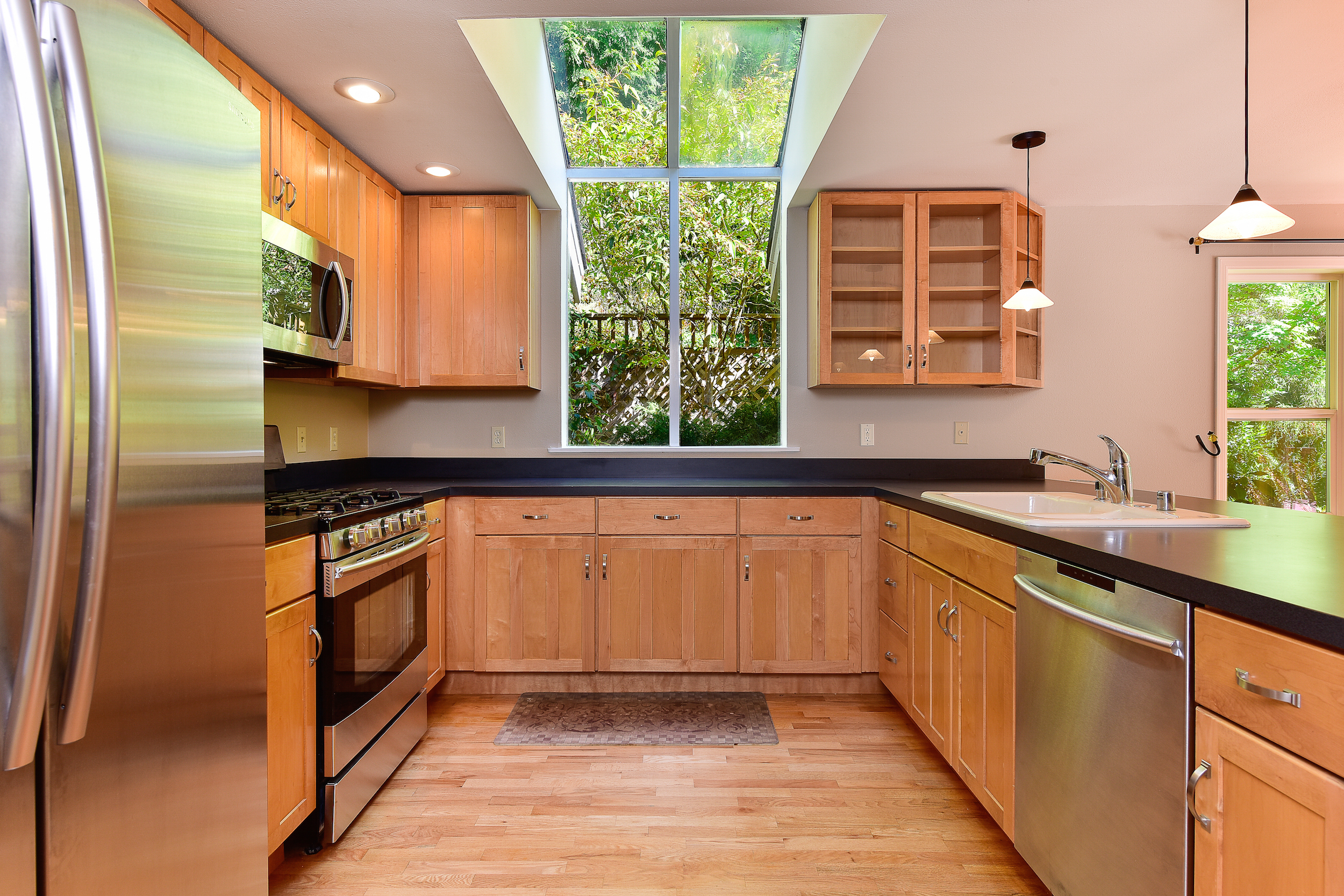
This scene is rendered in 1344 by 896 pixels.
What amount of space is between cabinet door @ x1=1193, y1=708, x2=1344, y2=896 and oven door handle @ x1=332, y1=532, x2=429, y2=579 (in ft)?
6.18

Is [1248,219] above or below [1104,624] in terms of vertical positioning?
above

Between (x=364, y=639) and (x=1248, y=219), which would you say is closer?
(x=1248, y=219)

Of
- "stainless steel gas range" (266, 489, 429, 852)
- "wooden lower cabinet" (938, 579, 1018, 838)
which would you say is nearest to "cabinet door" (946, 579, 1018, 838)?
"wooden lower cabinet" (938, 579, 1018, 838)

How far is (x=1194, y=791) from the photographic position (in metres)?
1.04

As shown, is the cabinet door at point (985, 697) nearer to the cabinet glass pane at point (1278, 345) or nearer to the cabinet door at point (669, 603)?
the cabinet door at point (669, 603)

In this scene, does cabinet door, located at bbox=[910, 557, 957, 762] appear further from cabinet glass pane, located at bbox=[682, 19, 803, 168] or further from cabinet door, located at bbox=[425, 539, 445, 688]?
cabinet glass pane, located at bbox=[682, 19, 803, 168]

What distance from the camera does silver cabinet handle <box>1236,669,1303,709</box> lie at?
88cm

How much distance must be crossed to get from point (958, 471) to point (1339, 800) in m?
2.45

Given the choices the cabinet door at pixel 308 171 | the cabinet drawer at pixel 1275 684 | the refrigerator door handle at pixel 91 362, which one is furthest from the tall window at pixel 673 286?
the refrigerator door handle at pixel 91 362

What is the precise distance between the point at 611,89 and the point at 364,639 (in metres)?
2.67

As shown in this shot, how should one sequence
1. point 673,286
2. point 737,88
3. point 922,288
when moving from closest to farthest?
point 922,288 < point 737,88 < point 673,286

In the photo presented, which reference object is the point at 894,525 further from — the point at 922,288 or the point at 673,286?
the point at 673,286

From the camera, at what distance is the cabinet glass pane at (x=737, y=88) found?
9.42 ft

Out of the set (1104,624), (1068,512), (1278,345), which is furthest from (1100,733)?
(1278,345)
